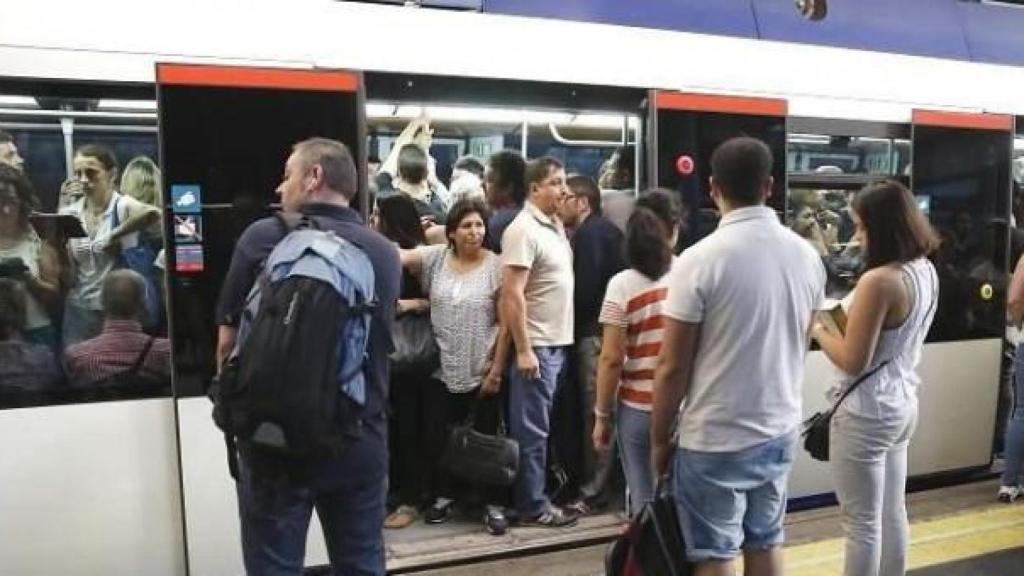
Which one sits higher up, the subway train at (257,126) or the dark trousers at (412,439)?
the subway train at (257,126)

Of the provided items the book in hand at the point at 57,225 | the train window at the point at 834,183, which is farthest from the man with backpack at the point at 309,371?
the train window at the point at 834,183

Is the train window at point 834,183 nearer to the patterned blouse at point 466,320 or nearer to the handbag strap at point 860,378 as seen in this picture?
the patterned blouse at point 466,320

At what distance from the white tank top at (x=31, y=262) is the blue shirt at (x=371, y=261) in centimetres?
103

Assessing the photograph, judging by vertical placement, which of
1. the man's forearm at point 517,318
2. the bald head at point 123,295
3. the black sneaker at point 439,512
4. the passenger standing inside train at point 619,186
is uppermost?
the passenger standing inside train at point 619,186

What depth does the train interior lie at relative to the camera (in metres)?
3.04

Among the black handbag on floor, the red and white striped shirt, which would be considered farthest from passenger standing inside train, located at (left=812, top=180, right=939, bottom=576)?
the black handbag on floor

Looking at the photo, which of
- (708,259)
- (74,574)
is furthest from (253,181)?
(708,259)

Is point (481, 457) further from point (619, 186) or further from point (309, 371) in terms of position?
point (309, 371)

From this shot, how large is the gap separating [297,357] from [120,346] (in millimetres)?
1346

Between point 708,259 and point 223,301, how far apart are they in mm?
1257

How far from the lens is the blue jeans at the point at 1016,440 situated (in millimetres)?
4535

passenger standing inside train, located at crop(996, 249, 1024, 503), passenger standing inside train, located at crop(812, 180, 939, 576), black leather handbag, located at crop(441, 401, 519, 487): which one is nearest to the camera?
passenger standing inside train, located at crop(812, 180, 939, 576)

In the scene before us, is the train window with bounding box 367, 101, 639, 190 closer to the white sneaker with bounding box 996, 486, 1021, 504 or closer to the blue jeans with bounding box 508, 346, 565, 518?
the blue jeans with bounding box 508, 346, 565, 518

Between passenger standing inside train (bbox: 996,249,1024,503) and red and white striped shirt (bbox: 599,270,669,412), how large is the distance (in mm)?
2546
